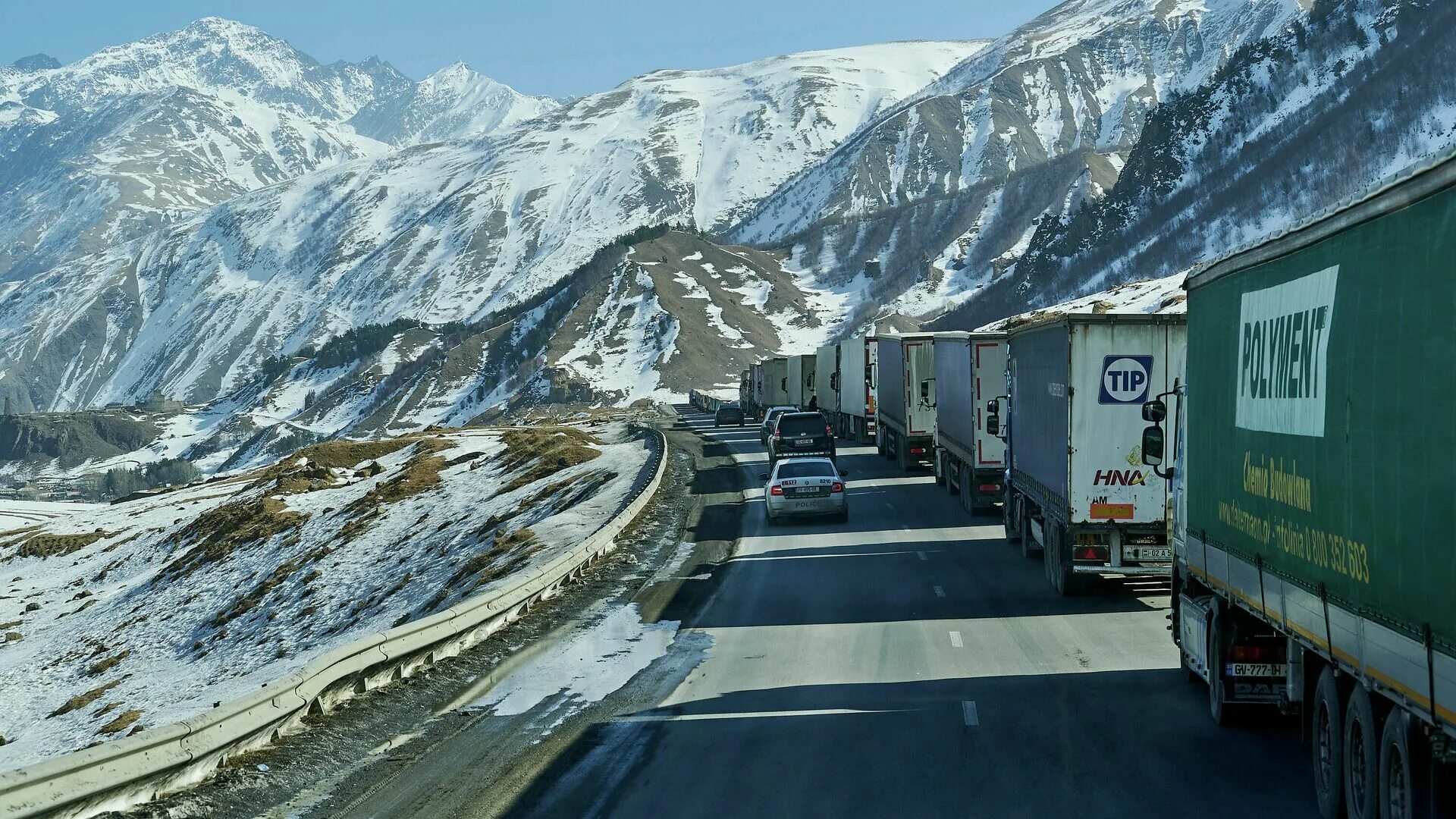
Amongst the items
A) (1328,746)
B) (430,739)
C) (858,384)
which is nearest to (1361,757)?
(1328,746)

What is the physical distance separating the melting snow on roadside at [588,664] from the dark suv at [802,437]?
25.4m

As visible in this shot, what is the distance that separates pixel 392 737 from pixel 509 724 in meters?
1.08

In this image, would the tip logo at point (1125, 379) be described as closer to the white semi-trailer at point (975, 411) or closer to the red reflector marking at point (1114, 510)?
the red reflector marking at point (1114, 510)

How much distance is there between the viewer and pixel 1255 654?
38.3 ft

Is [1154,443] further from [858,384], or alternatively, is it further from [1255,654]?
[858,384]

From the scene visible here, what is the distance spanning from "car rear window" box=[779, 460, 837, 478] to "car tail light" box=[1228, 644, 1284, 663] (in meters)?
21.1

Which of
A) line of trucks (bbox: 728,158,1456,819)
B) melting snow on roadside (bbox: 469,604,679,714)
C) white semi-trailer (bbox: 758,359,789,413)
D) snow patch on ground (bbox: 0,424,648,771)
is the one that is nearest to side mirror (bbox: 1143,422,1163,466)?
line of trucks (bbox: 728,158,1456,819)

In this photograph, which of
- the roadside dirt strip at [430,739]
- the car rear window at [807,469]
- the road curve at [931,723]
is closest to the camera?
the road curve at [931,723]

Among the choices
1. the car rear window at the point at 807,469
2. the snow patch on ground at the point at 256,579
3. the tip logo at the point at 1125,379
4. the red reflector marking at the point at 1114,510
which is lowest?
the snow patch on ground at the point at 256,579

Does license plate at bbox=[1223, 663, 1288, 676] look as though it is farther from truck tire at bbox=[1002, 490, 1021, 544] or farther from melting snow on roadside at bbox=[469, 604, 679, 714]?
truck tire at bbox=[1002, 490, 1021, 544]

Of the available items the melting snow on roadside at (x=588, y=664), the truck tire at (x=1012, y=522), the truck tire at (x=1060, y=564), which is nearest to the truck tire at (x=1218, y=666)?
the melting snow on roadside at (x=588, y=664)

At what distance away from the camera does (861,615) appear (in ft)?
66.4

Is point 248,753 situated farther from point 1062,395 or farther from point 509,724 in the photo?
point 1062,395

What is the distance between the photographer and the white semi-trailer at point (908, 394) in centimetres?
4234
